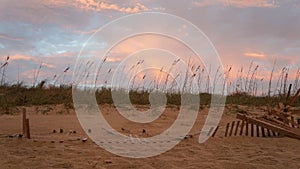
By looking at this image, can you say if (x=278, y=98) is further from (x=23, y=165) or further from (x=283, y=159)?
(x=23, y=165)

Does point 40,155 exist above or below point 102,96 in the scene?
below

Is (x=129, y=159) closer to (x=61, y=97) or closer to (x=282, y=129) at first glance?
(x=282, y=129)

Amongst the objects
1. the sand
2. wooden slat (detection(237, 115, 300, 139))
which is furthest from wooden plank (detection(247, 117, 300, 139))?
the sand

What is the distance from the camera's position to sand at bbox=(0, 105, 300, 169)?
468 centimetres

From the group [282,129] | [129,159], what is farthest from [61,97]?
[282,129]

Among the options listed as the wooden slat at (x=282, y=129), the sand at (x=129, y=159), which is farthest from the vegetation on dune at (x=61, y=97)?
the wooden slat at (x=282, y=129)

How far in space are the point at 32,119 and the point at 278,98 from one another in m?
8.32

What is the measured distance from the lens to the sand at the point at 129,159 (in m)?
4.68

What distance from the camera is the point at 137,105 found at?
A: 10555 mm

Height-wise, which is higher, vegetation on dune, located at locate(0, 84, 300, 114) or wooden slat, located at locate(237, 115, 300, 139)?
vegetation on dune, located at locate(0, 84, 300, 114)

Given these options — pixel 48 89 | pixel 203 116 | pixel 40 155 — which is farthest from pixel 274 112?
pixel 48 89

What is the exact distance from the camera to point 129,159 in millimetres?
4934

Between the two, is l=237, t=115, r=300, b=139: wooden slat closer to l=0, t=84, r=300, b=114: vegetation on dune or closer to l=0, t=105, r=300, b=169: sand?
l=0, t=105, r=300, b=169: sand

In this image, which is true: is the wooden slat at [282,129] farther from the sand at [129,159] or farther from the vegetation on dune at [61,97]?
the vegetation on dune at [61,97]
